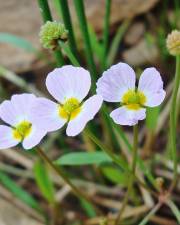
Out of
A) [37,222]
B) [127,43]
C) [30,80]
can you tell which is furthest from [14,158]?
[127,43]

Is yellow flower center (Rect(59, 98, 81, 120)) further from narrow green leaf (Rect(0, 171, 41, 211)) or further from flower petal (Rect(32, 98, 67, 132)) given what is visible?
narrow green leaf (Rect(0, 171, 41, 211))

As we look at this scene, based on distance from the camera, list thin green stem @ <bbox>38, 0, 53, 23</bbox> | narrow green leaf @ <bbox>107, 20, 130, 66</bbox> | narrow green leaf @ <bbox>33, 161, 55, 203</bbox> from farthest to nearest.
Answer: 1. narrow green leaf @ <bbox>107, 20, 130, 66</bbox>
2. narrow green leaf @ <bbox>33, 161, 55, 203</bbox>
3. thin green stem @ <bbox>38, 0, 53, 23</bbox>

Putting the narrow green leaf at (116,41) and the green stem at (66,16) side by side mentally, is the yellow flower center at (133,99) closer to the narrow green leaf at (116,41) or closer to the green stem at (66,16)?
the green stem at (66,16)

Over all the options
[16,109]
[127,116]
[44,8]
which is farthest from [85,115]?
[44,8]

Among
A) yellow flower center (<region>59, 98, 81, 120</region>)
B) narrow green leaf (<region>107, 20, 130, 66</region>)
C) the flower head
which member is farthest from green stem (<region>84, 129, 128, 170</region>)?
narrow green leaf (<region>107, 20, 130, 66</region>)

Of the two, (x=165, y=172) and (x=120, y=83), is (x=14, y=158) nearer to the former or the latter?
(x=165, y=172)
